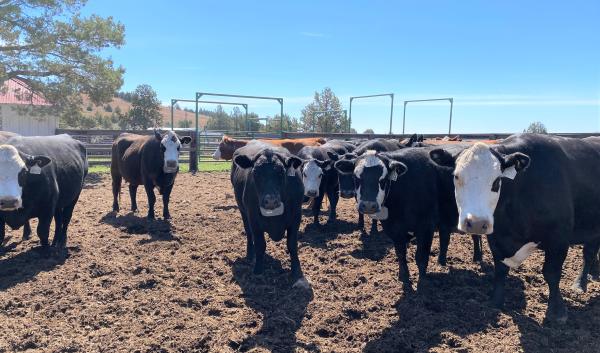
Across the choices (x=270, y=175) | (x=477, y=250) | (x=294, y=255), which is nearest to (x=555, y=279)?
(x=477, y=250)

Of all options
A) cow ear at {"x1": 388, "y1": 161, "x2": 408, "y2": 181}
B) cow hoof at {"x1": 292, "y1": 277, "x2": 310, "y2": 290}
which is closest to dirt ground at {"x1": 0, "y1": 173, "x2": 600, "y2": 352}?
cow hoof at {"x1": 292, "y1": 277, "x2": 310, "y2": 290}

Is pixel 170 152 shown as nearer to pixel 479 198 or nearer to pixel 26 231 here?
pixel 26 231

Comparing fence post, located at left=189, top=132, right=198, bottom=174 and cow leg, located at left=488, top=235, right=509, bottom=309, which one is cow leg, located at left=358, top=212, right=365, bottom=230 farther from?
fence post, located at left=189, top=132, right=198, bottom=174

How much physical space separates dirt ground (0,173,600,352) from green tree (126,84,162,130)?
4071cm

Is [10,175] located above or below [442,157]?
below

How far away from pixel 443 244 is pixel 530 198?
5.70 ft

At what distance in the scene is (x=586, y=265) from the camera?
4.96 m

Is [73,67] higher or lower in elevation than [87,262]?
higher

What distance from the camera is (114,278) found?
17.0ft

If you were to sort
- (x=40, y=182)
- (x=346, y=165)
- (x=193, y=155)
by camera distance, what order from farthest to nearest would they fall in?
(x=193, y=155), (x=40, y=182), (x=346, y=165)

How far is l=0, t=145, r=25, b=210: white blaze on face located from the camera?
5.15 m

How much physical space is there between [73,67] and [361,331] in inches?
706

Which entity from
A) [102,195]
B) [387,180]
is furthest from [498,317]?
[102,195]

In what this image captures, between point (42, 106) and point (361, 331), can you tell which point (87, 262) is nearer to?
point (361, 331)
